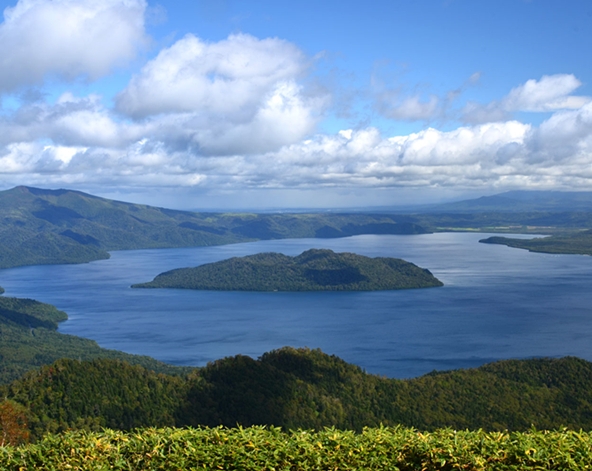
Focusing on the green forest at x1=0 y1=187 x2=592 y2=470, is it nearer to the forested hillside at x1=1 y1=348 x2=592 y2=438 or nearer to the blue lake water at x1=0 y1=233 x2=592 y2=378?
the forested hillside at x1=1 y1=348 x2=592 y2=438

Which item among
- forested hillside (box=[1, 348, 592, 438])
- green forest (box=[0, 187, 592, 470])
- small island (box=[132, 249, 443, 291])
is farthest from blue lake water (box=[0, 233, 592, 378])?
forested hillside (box=[1, 348, 592, 438])

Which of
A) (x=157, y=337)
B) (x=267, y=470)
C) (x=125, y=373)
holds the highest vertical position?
(x=267, y=470)

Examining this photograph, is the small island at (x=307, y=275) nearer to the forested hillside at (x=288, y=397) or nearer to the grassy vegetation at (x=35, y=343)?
the grassy vegetation at (x=35, y=343)

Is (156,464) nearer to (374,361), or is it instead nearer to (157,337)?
(374,361)

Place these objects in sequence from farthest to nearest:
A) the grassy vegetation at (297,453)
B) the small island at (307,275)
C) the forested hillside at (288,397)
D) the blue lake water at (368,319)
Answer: the small island at (307,275) < the blue lake water at (368,319) < the forested hillside at (288,397) < the grassy vegetation at (297,453)

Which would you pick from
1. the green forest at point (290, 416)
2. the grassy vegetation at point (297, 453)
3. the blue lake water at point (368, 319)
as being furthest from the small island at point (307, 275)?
the grassy vegetation at point (297, 453)

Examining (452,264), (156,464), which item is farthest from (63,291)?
(156,464)
